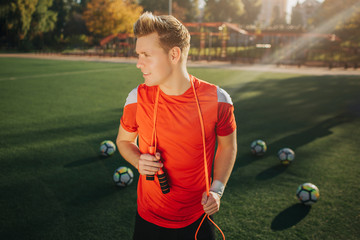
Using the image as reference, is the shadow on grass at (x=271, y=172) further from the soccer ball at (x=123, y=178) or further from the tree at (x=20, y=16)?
the tree at (x=20, y=16)

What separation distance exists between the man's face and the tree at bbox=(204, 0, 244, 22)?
73.6 m

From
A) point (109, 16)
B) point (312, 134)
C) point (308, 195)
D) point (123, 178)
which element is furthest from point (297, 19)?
point (123, 178)

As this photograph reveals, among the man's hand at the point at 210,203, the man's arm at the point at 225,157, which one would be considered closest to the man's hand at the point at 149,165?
the man's hand at the point at 210,203

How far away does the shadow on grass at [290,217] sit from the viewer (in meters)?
3.70

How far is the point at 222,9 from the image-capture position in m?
70.2

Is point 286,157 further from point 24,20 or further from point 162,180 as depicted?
point 24,20

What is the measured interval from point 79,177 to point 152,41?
12.1 feet

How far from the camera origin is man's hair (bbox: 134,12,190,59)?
185cm

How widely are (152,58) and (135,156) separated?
30.3 inches

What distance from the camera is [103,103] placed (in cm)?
1041

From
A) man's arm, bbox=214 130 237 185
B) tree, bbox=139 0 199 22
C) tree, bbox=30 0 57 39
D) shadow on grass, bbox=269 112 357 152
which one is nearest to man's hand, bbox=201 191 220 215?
man's arm, bbox=214 130 237 185

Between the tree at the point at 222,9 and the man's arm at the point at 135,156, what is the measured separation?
241ft

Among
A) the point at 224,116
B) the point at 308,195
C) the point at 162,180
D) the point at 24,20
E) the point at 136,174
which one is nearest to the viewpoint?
the point at 162,180

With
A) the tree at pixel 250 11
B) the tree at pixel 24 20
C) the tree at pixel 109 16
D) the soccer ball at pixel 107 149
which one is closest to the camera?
the soccer ball at pixel 107 149
